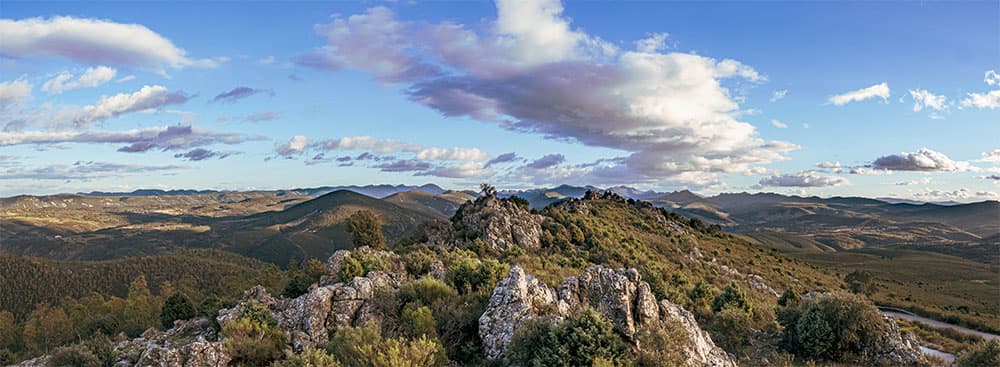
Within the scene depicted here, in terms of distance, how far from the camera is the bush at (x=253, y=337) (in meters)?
19.6

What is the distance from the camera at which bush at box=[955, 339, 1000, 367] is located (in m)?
19.7

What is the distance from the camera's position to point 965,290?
294 ft

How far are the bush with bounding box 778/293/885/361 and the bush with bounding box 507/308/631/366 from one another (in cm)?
1293

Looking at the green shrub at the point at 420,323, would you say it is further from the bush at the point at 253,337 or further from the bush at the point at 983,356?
the bush at the point at 983,356

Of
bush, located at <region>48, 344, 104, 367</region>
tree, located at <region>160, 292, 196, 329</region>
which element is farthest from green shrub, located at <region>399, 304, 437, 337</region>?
tree, located at <region>160, 292, 196, 329</region>

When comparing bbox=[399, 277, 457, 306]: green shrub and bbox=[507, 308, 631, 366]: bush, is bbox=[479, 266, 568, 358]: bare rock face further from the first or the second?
bbox=[399, 277, 457, 306]: green shrub

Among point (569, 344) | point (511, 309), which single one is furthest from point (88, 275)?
point (569, 344)

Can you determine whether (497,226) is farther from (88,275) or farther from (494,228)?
(88,275)

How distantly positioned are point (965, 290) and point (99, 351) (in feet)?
431

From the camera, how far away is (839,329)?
77.5ft

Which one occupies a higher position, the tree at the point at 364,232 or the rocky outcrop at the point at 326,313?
the tree at the point at 364,232

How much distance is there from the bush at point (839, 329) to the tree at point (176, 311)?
128 feet

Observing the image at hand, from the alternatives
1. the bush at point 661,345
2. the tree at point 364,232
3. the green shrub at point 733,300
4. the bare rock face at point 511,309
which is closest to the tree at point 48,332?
the tree at point 364,232

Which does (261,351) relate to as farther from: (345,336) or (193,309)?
(193,309)
